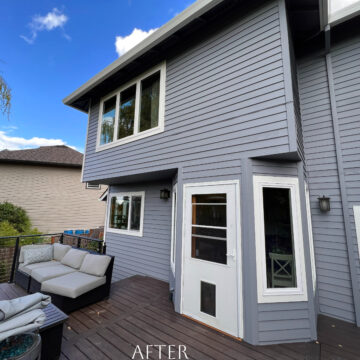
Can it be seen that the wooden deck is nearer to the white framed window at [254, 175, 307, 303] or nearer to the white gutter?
the white framed window at [254, 175, 307, 303]

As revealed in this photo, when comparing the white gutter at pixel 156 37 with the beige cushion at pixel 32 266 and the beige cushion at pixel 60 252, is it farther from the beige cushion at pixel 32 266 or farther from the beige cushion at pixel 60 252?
the beige cushion at pixel 32 266

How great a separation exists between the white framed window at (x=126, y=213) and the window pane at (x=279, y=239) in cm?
350

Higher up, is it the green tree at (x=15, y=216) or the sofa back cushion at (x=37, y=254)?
the green tree at (x=15, y=216)

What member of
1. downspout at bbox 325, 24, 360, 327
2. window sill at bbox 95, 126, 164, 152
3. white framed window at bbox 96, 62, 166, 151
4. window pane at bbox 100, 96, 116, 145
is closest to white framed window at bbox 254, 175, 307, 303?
downspout at bbox 325, 24, 360, 327

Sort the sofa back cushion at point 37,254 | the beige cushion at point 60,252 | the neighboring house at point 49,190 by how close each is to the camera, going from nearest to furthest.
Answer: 1. the sofa back cushion at point 37,254
2. the beige cushion at point 60,252
3. the neighboring house at point 49,190

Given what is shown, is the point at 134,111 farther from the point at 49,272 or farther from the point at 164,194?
the point at 49,272

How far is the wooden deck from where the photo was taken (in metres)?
2.10

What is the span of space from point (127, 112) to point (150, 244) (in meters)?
3.47

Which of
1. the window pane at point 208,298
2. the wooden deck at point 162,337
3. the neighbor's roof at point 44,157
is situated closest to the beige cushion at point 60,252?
the wooden deck at point 162,337

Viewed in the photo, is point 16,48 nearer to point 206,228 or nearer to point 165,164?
point 165,164

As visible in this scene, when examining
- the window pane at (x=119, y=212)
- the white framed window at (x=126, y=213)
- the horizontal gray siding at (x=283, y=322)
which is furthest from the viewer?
the window pane at (x=119, y=212)

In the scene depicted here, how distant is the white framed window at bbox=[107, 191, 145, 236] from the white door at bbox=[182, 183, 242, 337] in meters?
2.50

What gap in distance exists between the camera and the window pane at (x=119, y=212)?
5715 mm

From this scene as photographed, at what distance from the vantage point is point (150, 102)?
423cm
